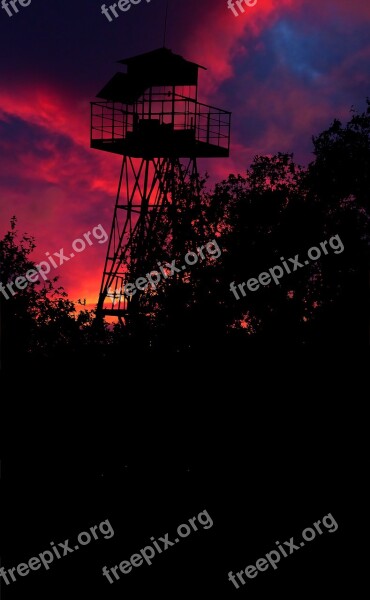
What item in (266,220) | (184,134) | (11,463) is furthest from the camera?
(184,134)

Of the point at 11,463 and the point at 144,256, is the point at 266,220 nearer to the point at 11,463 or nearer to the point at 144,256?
the point at 144,256

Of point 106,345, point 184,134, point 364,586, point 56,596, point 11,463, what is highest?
point 184,134

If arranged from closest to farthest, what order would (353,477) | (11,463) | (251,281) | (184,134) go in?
(353,477), (11,463), (251,281), (184,134)

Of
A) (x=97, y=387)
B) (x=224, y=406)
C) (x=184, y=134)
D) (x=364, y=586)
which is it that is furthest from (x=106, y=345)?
(x=184, y=134)

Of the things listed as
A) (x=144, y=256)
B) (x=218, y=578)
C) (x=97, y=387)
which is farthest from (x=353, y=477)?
(x=144, y=256)

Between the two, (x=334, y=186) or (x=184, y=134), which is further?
(x=184, y=134)

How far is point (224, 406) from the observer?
26.5m

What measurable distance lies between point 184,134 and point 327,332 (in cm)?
1497

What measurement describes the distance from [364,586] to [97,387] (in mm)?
8984

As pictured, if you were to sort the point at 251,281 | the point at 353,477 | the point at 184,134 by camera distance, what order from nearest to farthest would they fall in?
the point at 353,477
the point at 251,281
the point at 184,134

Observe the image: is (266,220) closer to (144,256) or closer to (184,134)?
(144,256)

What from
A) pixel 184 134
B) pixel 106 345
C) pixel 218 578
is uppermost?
pixel 184 134

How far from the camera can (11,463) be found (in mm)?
27219

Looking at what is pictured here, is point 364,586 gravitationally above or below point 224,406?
below
